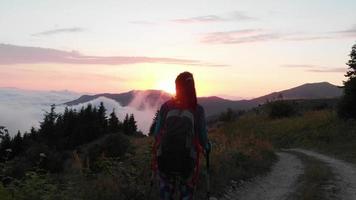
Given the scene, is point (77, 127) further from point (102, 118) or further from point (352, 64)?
point (352, 64)

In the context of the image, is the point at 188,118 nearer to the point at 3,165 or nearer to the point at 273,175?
the point at 3,165

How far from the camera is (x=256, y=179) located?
56.0 feet

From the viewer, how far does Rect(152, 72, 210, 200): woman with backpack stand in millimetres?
7094

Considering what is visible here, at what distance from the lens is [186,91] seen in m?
7.34

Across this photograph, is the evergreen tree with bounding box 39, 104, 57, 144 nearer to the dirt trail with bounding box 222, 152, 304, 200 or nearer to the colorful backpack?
the dirt trail with bounding box 222, 152, 304, 200

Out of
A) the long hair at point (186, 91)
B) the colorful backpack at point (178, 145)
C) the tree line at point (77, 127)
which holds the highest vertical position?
the long hair at point (186, 91)

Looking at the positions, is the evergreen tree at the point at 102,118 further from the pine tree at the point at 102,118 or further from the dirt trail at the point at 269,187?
the dirt trail at the point at 269,187

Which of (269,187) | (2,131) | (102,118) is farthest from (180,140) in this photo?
(102,118)

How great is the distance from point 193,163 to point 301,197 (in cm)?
654

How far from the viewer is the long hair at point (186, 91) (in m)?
7.33

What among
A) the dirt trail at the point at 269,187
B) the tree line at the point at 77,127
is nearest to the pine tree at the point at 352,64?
the dirt trail at the point at 269,187

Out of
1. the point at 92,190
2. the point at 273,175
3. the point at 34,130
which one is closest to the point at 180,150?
the point at 92,190

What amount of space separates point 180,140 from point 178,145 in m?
0.07

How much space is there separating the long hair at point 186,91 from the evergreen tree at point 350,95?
3939cm
